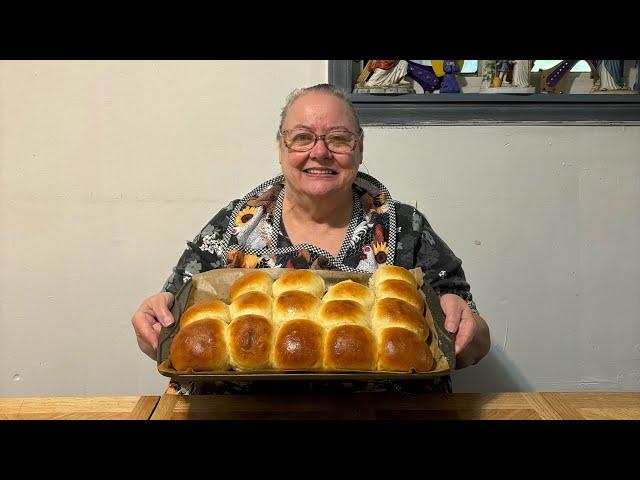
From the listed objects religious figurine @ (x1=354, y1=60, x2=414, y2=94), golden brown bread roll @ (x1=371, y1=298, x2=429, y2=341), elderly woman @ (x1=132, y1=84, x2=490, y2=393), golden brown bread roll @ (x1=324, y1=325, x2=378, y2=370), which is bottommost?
→ golden brown bread roll @ (x1=324, y1=325, x2=378, y2=370)

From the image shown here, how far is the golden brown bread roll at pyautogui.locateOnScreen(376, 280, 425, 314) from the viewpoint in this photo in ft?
3.83

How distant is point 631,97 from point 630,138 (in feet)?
0.51

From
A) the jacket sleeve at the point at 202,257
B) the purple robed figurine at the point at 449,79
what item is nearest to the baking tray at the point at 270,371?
the jacket sleeve at the point at 202,257

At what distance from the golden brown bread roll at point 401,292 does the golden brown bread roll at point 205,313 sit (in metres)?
0.32

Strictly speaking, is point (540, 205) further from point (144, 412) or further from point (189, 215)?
point (144, 412)

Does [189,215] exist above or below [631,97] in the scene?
below

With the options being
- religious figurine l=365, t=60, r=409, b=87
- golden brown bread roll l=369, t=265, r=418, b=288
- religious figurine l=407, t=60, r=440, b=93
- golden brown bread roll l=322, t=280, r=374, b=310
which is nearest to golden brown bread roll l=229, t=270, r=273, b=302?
golden brown bread roll l=322, t=280, r=374, b=310

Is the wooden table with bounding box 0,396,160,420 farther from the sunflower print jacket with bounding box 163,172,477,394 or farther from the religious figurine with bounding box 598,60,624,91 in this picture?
the religious figurine with bounding box 598,60,624,91

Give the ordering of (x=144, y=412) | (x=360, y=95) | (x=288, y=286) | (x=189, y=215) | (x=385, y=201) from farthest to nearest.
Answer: (x=189, y=215) → (x=360, y=95) → (x=385, y=201) → (x=288, y=286) → (x=144, y=412)

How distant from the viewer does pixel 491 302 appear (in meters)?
2.27

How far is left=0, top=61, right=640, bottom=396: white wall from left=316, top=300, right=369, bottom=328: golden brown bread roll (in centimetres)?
111

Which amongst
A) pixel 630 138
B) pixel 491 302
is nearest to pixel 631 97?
pixel 630 138

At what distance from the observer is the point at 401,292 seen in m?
1.17

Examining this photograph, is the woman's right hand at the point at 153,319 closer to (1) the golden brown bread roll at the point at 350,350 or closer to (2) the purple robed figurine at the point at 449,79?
(1) the golden brown bread roll at the point at 350,350
